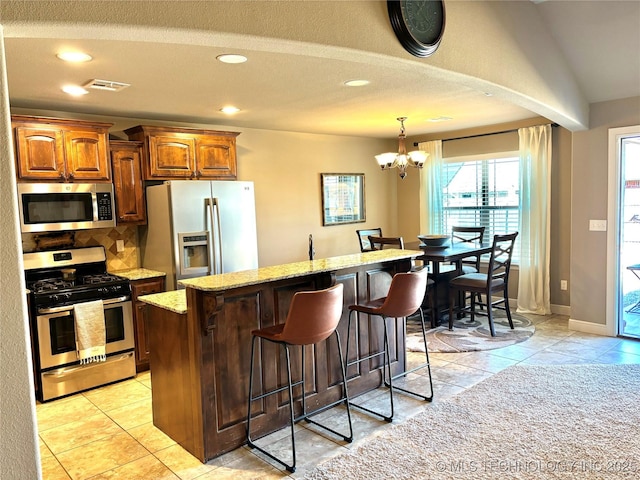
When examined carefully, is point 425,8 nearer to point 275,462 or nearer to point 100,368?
point 275,462

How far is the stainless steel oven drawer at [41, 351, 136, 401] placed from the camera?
385cm

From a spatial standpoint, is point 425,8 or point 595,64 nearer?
point 425,8

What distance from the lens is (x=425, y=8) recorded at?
2.78 m

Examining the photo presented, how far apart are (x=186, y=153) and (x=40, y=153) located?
128cm

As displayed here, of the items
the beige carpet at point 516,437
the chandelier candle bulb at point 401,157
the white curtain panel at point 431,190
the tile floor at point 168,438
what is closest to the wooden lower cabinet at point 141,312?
the tile floor at point 168,438

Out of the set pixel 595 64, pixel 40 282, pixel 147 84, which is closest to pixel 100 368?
pixel 40 282

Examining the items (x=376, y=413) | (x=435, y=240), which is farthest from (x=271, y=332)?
(x=435, y=240)

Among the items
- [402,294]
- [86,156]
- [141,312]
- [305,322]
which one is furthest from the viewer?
[141,312]

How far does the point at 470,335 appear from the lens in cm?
511

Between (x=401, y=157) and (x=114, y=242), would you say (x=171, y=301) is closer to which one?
(x=114, y=242)

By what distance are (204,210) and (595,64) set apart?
3.83 metres

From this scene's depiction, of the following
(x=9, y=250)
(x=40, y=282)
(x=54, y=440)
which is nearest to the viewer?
(x=9, y=250)

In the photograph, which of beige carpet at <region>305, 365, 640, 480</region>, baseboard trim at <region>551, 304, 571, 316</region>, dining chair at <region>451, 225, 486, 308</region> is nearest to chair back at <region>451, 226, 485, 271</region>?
dining chair at <region>451, 225, 486, 308</region>

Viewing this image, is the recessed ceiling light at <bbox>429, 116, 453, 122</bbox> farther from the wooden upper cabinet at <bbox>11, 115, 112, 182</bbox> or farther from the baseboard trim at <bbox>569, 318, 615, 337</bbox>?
the wooden upper cabinet at <bbox>11, 115, 112, 182</bbox>
